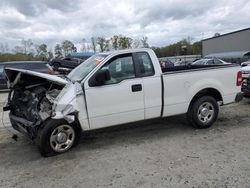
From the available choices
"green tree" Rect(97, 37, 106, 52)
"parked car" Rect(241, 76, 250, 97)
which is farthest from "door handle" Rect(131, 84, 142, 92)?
"green tree" Rect(97, 37, 106, 52)

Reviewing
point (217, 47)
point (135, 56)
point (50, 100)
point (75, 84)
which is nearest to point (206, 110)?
point (135, 56)

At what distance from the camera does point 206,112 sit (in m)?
6.46

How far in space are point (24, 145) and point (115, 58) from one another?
2569mm

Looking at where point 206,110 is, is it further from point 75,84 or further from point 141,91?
point 75,84

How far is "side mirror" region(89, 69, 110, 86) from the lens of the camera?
525 centimetres

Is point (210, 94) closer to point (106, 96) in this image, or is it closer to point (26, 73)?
point (106, 96)

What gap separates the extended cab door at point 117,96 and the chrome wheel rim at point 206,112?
1438mm

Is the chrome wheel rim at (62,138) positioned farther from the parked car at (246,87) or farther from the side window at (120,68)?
the parked car at (246,87)

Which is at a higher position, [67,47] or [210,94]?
[67,47]

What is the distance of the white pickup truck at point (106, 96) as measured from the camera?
509 centimetres

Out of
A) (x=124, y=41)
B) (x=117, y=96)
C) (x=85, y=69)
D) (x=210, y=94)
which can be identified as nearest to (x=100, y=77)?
(x=117, y=96)

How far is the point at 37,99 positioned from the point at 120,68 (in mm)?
1684

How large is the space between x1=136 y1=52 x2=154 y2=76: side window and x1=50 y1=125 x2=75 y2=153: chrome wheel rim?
1804 millimetres

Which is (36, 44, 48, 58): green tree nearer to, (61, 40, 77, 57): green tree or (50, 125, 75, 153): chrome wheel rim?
(61, 40, 77, 57): green tree
